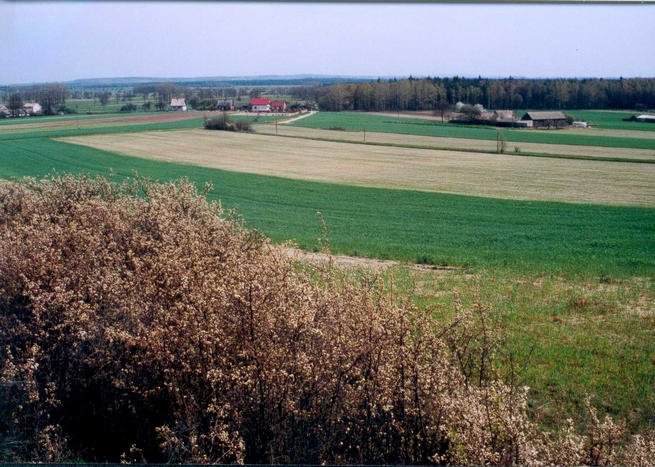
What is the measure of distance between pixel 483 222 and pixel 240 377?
14112mm

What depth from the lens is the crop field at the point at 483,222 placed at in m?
6.36

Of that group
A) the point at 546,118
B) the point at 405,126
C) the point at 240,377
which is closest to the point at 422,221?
the point at 405,126

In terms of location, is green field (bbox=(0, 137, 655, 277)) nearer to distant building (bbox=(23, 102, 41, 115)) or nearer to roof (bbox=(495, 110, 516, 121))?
roof (bbox=(495, 110, 516, 121))

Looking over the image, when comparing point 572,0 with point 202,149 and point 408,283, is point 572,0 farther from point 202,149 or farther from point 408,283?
point 202,149

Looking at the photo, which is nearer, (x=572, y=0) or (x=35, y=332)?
(x=572, y=0)

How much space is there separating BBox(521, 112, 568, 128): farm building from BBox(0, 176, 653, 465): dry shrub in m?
4.51

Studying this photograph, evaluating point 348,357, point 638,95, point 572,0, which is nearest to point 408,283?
point 638,95

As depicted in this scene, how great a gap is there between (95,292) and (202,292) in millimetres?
1041

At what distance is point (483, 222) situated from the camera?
1684cm

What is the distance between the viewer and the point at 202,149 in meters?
24.0

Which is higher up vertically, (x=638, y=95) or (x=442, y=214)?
(x=638, y=95)

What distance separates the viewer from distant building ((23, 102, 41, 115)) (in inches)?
286

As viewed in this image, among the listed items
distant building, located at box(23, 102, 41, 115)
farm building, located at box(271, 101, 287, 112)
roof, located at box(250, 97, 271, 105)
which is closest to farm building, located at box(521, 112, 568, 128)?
roof, located at box(250, 97, 271, 105)

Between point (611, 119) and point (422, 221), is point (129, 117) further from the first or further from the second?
point (611, 119)
